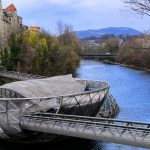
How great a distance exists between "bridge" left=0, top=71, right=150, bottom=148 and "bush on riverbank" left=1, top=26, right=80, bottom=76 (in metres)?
42.4

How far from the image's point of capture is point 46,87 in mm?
38156

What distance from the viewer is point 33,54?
279 feet

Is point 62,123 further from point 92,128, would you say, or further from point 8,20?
point 8,20

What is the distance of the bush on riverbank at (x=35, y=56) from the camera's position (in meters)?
80.6

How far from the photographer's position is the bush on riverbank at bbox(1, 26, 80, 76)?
80.6 meters

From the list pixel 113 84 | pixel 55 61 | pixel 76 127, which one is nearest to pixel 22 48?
pixel 55 61

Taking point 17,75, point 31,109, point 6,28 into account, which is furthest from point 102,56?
point 31,109

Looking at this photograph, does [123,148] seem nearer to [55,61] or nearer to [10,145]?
[10,145]

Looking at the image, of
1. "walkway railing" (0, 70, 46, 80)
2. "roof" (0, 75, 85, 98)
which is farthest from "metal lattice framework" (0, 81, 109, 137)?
"walkway railing" (0, 70, 46, 80)

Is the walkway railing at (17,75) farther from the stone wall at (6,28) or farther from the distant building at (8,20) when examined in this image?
the distant building at (8,20)

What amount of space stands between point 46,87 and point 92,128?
11707mm

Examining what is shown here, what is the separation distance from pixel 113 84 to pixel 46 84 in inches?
1712

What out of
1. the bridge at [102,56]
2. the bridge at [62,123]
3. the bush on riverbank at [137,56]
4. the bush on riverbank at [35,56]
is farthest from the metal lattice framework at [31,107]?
the bridge at [102,56]

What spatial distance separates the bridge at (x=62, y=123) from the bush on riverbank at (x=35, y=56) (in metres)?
42.4
